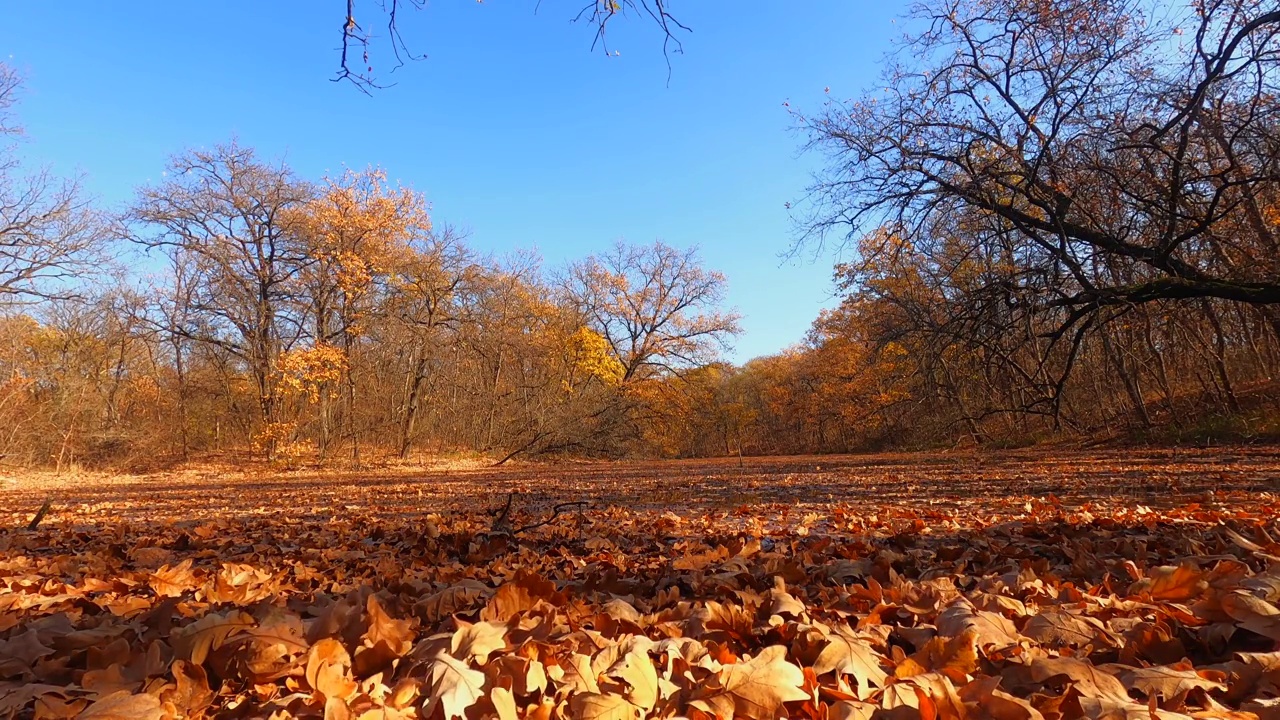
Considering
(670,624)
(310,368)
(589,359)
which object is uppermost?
(589,359)

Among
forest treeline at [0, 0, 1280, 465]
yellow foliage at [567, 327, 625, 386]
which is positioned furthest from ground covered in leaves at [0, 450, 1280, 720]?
yellow foliage at [567, 327, 625, 386]

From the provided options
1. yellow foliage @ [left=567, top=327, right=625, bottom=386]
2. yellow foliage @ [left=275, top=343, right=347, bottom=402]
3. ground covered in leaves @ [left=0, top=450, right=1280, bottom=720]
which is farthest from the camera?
yellow foliage @ [left=567, top=327, right=625, bottom=386]

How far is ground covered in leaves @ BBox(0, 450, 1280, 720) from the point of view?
1.42m

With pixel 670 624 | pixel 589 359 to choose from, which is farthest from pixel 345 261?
pixel 670 624

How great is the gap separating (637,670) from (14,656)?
1837 mm

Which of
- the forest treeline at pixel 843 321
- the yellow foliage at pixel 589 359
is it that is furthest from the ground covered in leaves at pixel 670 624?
the yellow foliage at pixel 589 359

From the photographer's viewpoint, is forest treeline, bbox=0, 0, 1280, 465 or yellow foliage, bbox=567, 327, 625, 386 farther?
yellow foliage, bbox=567, 327, 625, 386

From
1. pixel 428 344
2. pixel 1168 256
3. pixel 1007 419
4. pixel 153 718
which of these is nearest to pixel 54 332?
pixel 428 344

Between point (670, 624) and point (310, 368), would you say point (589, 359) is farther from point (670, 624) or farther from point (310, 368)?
point (670, 624)

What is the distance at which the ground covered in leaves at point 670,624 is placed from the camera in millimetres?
1421

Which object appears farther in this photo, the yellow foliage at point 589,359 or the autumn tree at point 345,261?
the yellow foliage at point 589,359

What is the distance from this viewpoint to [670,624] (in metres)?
2.00

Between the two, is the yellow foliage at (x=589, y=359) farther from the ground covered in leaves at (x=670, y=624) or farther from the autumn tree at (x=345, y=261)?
the ground covered in leaves at (x=670, y=624)

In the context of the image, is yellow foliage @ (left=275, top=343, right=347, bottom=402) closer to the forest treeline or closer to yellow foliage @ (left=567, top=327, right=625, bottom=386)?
the forest treeline
